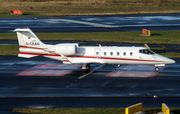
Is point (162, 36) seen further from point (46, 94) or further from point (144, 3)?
point (144, 3)

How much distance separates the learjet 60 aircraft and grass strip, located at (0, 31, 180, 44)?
19.6 meters

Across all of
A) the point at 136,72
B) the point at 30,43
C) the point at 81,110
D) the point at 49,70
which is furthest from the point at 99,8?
the point at 81,110

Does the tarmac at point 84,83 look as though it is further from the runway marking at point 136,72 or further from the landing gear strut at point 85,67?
the landing gear strut at point 85,67

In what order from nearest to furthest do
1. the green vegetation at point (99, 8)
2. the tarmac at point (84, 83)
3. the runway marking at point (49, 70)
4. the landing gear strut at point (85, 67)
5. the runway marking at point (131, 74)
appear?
the tarmac at point (84, 83) < the runway marking at point (131, 74) < the runway marking at point (49, 70) < the landing gear strut at point (85, 67) < the green vegetation at point (99, 8)

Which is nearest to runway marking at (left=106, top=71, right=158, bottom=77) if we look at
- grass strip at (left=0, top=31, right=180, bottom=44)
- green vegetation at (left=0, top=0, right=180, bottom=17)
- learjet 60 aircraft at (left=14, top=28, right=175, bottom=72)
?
learjet 60 aircraft at (left=14, top=28, right=175, bottom=72)

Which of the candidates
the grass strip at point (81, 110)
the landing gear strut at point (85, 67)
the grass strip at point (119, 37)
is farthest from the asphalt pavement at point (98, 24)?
the grass strip at point (81, 110)

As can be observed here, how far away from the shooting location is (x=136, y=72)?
3666cm

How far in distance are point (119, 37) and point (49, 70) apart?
24.9 meters

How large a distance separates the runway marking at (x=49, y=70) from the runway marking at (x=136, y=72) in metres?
6.09

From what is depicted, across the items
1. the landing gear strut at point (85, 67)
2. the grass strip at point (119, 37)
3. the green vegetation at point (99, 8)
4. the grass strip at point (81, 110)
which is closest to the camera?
the grass strip at point (81, 110)

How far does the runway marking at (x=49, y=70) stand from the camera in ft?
119

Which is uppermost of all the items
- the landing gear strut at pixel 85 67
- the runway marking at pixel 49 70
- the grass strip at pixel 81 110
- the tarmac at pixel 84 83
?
the landing gear strut at pixel 85 67

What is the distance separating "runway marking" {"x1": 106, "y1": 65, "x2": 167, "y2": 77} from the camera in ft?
116

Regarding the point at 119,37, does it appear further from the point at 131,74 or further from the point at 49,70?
the point at 49,70
